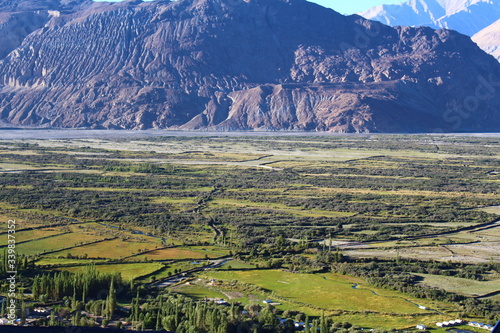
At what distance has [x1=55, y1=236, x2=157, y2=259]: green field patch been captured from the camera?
51.0 m

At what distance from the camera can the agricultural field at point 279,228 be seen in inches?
1694

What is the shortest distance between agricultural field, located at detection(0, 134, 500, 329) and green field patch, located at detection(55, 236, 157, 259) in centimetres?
15

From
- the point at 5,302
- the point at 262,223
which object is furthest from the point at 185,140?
the point at 5,302

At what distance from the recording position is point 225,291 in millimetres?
42000

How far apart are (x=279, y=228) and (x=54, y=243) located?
792 inches

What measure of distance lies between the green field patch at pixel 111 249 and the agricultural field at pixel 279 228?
0.50 ft

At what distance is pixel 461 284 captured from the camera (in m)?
45.0

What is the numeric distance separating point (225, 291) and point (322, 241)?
1780cm

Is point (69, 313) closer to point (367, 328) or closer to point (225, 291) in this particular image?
point (225, 291)

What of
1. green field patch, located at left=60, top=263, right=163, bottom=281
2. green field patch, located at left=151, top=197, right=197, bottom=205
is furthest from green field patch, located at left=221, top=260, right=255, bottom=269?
green field patch, located at left=151, top=197, right=197, bottom=205

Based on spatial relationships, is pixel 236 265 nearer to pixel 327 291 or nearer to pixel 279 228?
pixel 327 291

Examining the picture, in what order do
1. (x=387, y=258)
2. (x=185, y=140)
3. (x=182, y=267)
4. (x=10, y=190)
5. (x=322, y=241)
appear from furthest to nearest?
1. (x=185, y=140)
2. (x=10, y=190)
3. (x=322, y=241)
4. (x=387, y=258)
5. (x=182, y=267)

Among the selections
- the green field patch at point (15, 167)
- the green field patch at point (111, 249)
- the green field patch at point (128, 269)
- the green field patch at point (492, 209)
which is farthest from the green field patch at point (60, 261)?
the green field patch at point (15, 167)

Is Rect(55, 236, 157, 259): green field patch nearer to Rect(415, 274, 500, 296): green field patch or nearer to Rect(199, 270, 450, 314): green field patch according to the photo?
Rect(199, 270, 450, 314): green field patch
